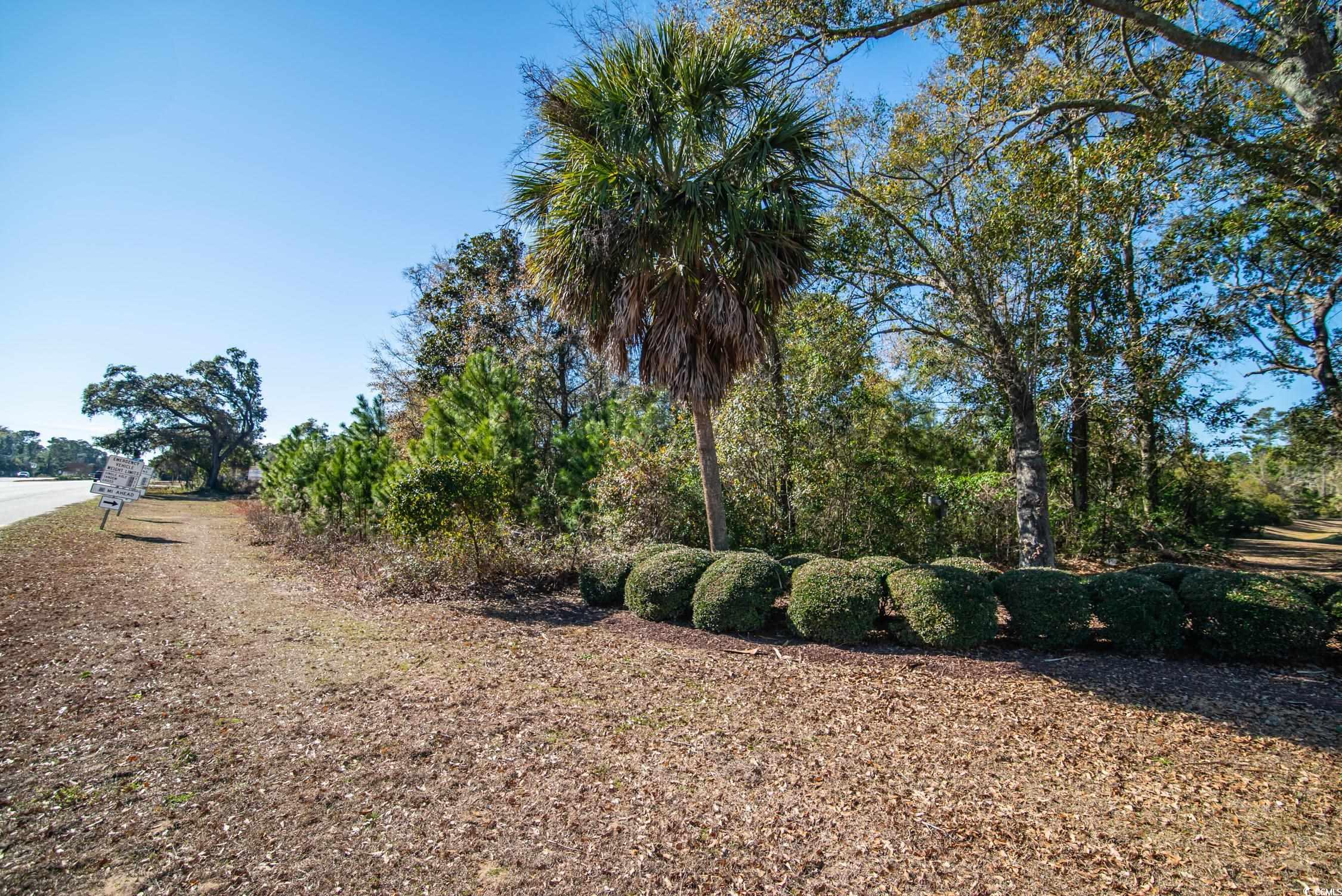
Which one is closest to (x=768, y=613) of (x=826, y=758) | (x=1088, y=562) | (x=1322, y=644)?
(x=826, y=758)

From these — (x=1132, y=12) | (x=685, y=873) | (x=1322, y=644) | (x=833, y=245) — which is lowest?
(x=685, y=873)

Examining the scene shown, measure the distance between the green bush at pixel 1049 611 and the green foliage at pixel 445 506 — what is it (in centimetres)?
669

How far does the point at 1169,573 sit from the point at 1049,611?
162 cm

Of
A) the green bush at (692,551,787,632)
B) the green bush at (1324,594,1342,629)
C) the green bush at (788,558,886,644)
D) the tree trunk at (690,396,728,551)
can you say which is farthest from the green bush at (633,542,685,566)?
the green bush at (1324,594,1342,629)

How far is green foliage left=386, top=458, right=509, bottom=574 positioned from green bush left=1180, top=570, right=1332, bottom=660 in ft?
26.8

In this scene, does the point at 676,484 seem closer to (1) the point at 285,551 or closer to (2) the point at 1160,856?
(2) the point at 1160,856

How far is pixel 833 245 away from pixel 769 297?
1.92 m

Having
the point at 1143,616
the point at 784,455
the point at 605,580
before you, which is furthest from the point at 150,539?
the point at 1143,616

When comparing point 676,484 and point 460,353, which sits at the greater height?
point 460,353

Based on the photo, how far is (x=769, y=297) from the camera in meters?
7.50

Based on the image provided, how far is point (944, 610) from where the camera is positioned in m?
5.33

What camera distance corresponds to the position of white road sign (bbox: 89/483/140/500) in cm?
1550

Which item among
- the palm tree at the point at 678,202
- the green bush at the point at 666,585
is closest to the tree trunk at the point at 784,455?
the palm tree at the point at 678,202

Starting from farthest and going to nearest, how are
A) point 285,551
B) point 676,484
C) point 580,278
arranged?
point 285,551 → point 676,484 → point 580,278
